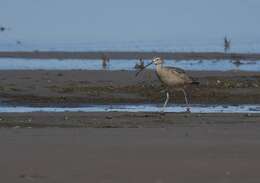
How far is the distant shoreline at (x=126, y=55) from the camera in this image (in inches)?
1551

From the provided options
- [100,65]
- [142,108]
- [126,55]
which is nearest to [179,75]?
[142,108]

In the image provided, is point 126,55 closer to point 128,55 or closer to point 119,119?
point 128,55

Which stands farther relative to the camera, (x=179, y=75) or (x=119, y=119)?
(x=179, y=75)

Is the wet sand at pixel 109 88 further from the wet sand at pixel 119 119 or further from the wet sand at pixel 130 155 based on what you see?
the wet sand at pixel 130 155

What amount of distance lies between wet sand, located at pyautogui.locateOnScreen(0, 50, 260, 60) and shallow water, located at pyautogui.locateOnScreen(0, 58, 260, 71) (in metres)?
1.97

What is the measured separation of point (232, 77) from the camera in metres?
26.3

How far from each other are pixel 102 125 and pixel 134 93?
7.69 m

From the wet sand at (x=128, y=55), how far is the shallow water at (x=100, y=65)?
1974 mm

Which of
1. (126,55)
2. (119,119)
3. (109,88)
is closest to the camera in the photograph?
(119,119)

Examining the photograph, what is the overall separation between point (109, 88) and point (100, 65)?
11.7 m

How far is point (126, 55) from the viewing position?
Answer: 135 ft

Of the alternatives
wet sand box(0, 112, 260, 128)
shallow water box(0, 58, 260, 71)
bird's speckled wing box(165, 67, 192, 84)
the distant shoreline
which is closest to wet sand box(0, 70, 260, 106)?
bird's speckled wing box(165, 67, 192, 84)

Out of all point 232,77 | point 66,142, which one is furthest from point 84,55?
point 66,142

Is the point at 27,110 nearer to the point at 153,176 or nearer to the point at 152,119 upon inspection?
the point at 152,119
